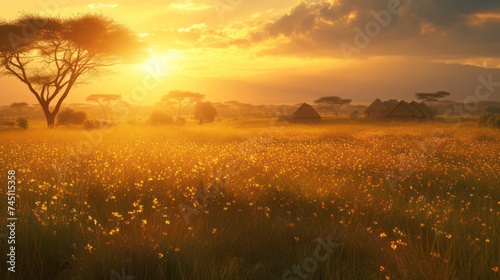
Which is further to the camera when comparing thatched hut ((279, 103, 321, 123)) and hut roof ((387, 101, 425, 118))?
hut roof ((387, 101, 425, 118))

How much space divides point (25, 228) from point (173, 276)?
69.4 inches

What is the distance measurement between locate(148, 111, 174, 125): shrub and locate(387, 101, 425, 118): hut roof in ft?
104

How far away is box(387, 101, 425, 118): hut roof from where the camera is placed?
6012 cm

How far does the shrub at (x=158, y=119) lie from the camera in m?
56.1

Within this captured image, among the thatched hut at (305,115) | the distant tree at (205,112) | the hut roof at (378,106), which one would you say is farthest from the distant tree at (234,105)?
the thatched hut at (305,115)

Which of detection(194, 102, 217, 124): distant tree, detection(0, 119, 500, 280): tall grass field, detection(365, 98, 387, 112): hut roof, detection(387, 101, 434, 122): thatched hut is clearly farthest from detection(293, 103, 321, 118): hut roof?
detection(0, 119, 500, 280): tall grass field

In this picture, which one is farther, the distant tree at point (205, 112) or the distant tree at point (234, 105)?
the distant tree at point (234, 105)

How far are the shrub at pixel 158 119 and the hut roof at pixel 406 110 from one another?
104 ft

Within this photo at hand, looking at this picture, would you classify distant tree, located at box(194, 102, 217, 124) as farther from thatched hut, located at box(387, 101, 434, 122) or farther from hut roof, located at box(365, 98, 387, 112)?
thatched hut, located at box(387, 101, 434, 122)

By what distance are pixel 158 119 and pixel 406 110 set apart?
111 feet

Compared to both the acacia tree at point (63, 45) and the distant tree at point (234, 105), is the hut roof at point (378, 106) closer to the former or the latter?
the acacia tree at point (63, 45)

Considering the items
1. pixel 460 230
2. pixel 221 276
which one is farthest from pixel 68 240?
pixel 460 230

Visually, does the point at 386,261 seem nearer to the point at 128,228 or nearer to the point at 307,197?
the point at 307,197

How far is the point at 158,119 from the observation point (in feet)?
186
